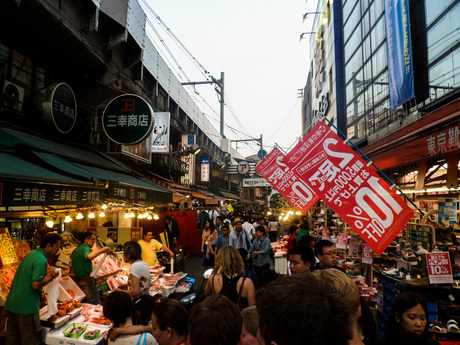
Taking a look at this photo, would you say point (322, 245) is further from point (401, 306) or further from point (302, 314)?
point (302, 314)

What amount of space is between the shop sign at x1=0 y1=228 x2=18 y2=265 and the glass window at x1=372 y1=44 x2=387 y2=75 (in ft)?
48.4

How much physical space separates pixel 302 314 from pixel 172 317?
190cm

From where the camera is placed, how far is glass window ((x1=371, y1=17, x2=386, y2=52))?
13.8 metres

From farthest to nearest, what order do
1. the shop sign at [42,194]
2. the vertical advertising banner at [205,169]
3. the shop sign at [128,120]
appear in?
the vertical advertising banner at [205,169]
the shop sign at [128,120]
the shop sign at [42,194]

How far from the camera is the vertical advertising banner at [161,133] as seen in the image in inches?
575

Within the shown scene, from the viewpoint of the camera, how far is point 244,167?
3139 centimetres

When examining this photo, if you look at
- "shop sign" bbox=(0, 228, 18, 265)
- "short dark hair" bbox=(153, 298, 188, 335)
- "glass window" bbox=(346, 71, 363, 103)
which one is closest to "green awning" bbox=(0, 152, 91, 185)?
"shop sign" bbox=(0, 228, 18, 265)

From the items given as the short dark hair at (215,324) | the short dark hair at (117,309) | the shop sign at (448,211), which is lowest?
the short dark hair at (117,309)

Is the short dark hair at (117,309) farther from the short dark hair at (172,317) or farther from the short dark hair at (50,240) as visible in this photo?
the short dark hair at (50,240)

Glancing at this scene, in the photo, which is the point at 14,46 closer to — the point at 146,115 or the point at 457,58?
the point at 146,115

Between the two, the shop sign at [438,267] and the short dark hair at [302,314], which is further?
the shop sign at [438,267]

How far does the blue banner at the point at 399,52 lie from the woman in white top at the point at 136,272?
31.2 ft

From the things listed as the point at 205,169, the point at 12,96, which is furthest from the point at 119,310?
the point at 205,169

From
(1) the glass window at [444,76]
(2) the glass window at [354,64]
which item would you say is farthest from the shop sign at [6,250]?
(2) the glass window at [354,64]
